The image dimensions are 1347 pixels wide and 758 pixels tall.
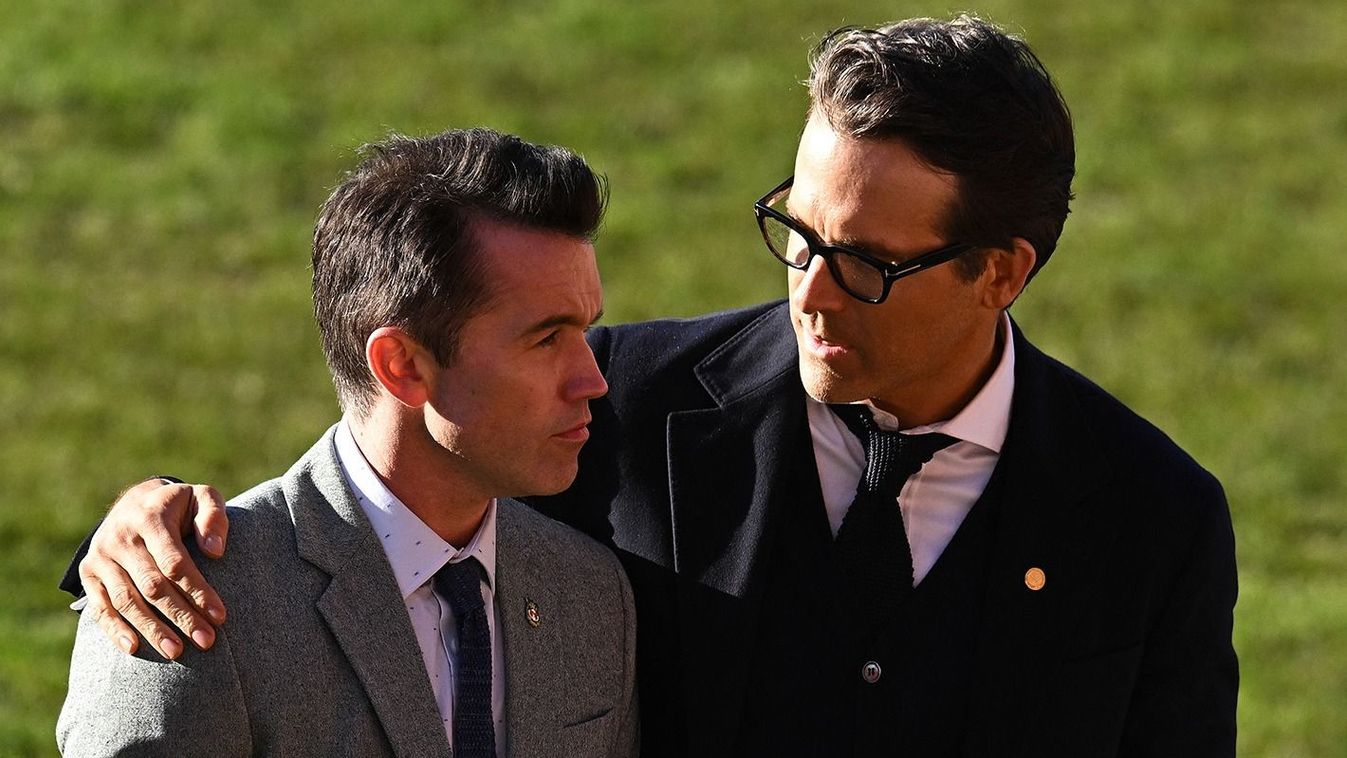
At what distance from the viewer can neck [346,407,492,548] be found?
3432 millimetres

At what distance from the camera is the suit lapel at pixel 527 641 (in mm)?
3488

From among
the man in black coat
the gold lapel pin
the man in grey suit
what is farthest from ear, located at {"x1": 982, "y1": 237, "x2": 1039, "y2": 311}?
the man in grey suit

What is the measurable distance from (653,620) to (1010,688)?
2.26 ft

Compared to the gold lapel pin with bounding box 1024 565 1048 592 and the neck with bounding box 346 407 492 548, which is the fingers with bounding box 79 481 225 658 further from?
the gold lapel pin with bounding box 1024 565 1048 592

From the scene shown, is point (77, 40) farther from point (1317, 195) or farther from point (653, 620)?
point (653, 620)

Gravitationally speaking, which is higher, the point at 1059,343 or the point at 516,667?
the point at 1059,343

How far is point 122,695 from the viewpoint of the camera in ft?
10.2

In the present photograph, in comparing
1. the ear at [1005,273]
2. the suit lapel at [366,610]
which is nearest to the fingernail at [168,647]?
the suit lapel at [366,610]

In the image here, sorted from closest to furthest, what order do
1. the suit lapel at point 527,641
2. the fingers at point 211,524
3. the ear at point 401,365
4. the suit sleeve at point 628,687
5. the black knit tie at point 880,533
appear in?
the fingers at point 211,524 → the ear at point 401,365 → the suit lapel at point 527,641 → the suit sleeve at point 628,687 → the black knit tie at point 880,533

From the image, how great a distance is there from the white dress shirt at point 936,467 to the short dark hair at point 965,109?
0.96 feet

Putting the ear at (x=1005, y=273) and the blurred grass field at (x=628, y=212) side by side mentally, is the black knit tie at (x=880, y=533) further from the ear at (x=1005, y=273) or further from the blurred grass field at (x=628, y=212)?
the blurred grass field at (x=628, y=212)

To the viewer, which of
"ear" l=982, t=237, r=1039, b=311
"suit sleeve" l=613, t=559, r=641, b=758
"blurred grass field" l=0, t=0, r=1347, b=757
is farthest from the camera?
"blurred grass field" l=0, t=0, r=1347, b=757

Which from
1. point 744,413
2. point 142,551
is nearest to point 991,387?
point 744,413

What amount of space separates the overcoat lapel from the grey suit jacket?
160 millimetres
